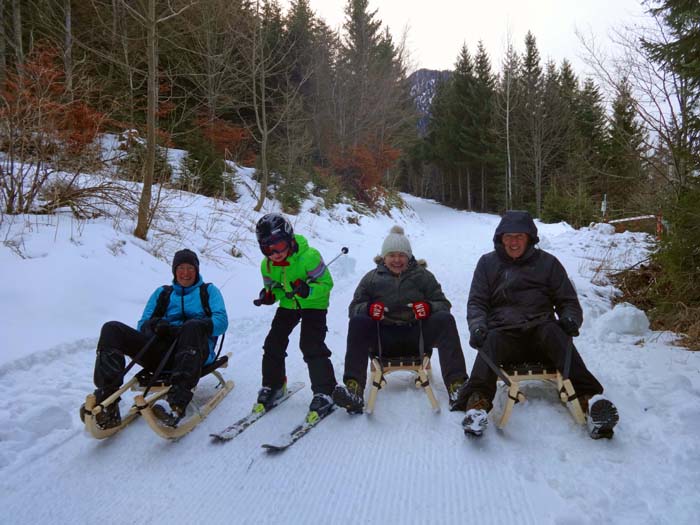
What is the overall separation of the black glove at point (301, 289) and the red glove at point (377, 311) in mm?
535

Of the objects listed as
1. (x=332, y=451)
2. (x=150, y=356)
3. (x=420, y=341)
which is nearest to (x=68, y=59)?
(x=150, y=356)

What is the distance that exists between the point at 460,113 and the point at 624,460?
116 ft

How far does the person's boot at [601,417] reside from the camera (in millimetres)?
2410

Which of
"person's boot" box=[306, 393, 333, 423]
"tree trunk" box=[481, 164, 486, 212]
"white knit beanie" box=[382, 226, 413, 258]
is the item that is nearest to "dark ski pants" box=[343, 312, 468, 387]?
"person's boot" box=[306, 393, 333, 423]

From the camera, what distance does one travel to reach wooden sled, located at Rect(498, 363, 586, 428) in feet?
8.61

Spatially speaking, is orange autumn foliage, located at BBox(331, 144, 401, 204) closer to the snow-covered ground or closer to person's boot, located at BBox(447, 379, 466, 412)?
the snow-covered ground

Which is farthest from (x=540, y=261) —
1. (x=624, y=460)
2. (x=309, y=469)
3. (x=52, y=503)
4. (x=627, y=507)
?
(x=52, y=503)

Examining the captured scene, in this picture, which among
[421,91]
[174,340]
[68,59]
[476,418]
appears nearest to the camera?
[476,418]

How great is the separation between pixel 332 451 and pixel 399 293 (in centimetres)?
145

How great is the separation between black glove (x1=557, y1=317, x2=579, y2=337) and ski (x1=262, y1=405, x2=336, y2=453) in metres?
1.74

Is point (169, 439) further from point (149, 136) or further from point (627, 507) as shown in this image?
point (149, 136)

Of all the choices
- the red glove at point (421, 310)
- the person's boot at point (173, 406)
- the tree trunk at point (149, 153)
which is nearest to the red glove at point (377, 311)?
the red glove at point (421, 310)

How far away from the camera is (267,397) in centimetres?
322

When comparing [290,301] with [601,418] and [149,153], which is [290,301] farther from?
[149,153]
